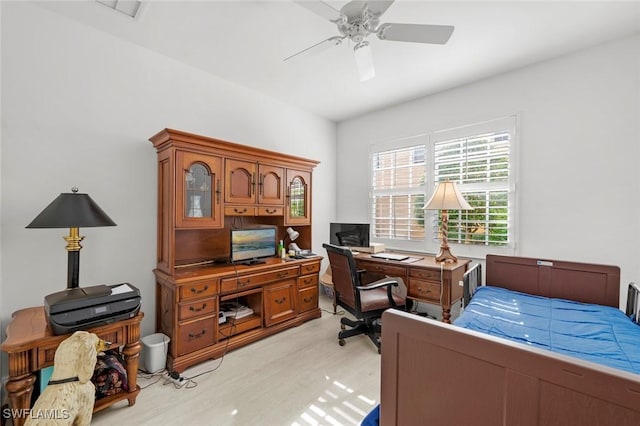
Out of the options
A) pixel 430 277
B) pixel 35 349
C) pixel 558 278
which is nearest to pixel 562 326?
pixel 558 278

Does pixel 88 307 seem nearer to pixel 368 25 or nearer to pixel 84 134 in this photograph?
pixel 84 134

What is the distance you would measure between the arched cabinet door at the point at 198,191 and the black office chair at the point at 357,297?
1.10 meters

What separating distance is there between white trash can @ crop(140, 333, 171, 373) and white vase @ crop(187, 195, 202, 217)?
104cm

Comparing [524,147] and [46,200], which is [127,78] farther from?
[524,147]

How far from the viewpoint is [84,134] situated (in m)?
2.14

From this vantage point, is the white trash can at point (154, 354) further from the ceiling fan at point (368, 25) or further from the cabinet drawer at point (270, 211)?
the ceiling fan at point (368, 25)

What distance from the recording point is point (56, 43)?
2.02 m

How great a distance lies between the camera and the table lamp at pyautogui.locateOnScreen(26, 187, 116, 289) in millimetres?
1668

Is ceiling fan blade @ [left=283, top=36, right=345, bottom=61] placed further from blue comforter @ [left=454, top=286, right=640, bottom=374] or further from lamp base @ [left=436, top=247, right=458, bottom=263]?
lamp base @ [left=436, top=247, right=458, bottom=263]

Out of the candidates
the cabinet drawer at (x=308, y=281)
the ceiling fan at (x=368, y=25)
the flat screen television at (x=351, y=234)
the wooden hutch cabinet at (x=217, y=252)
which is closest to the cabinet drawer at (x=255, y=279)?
the wooden hutch cabinet at (x=217, y=252)

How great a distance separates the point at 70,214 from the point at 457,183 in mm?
3495

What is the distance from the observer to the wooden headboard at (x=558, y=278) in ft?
6.49

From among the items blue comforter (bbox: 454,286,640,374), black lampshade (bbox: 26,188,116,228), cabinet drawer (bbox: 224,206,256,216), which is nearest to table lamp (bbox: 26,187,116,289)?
black lampshade (bbox: 26,188,116,228)

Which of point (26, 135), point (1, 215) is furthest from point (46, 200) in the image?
point (26, 135)
